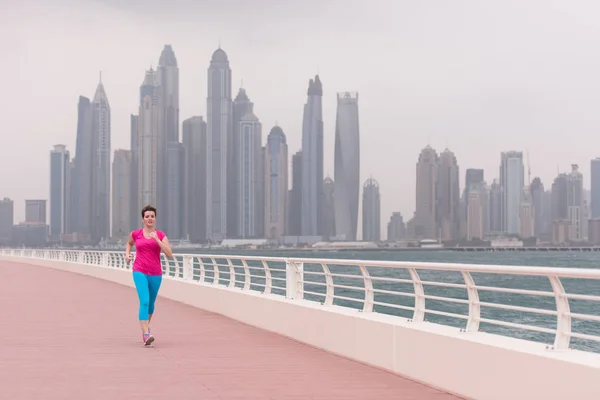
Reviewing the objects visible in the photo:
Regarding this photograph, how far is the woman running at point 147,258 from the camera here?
13930 millimetres

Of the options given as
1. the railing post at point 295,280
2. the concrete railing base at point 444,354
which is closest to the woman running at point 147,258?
Result: the concrete railing base at point 444,354

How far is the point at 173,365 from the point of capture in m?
11.6

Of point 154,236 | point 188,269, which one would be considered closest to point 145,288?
point 154,236

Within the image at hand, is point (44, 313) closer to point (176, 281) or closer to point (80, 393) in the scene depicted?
point (176, 281)

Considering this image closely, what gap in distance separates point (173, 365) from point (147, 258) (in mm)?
2769

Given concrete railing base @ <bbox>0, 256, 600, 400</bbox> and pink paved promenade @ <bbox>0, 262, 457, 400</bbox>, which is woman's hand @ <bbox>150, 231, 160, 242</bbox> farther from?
concrete railing base @ <bbox>0, 256, 600, 400</bbox>

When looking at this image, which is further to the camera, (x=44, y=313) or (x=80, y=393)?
(x=44, y=313)

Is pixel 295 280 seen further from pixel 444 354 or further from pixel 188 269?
pixel 188 269

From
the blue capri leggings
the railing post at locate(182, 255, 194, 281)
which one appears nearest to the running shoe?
the blue capri leggings

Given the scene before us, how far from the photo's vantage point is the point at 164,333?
16.3m

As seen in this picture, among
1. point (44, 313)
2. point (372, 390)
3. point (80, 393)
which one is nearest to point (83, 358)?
point (80, 393)

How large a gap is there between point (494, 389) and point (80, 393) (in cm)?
364

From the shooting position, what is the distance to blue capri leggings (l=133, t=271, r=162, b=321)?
14062 millimetres

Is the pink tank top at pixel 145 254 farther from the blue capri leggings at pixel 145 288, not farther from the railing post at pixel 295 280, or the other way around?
the railing post at pixel 295 280
